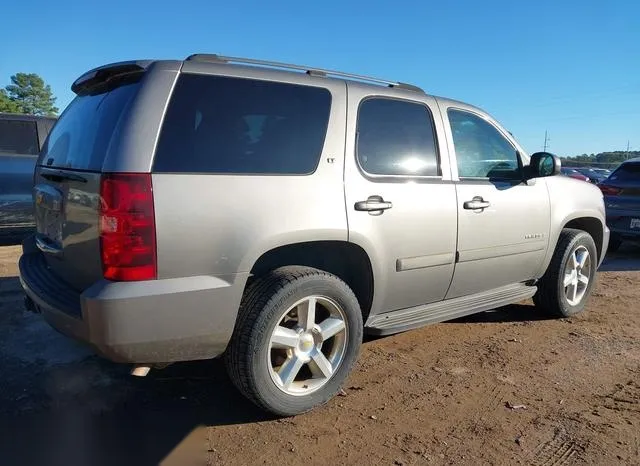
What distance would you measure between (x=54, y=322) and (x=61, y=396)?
30.0 inches

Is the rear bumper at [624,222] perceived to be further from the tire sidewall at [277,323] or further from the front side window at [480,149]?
the tire sidewall at [277,323]

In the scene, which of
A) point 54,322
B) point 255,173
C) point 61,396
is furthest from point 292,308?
point 61,396

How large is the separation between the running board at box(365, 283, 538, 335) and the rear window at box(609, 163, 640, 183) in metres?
5.18

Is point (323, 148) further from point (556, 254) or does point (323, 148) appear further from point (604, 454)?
point (556, 254)

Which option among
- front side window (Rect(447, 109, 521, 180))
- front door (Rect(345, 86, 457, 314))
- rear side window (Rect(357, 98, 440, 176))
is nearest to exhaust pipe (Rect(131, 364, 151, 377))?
front door (Rect(345, 86, 457, 314))

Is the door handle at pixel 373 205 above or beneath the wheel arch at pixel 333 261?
above

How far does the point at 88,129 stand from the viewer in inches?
114

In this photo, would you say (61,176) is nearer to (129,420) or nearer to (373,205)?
(129,420)

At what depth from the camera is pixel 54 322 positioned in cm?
271

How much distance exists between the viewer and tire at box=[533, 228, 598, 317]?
4.79 meters

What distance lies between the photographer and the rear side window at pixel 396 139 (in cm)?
334

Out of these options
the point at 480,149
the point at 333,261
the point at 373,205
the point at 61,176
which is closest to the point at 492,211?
the point at 480,149

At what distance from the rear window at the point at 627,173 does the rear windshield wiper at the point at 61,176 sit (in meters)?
8.54

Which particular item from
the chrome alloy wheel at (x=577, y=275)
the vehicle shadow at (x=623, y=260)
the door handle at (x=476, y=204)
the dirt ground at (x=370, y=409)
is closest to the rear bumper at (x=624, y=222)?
the vehicle shadow at (x=623, y=260)
